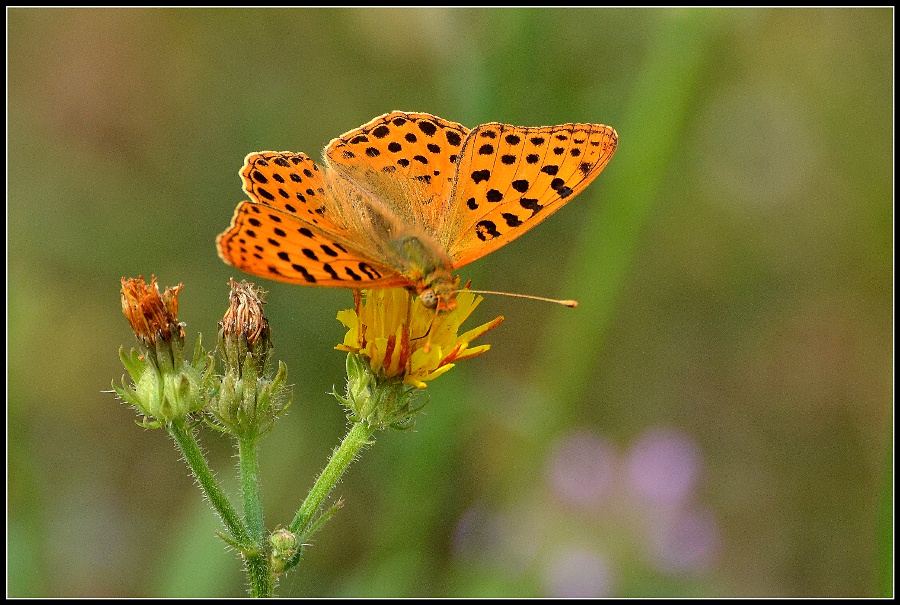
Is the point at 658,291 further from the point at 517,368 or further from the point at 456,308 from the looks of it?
the point at 456,308

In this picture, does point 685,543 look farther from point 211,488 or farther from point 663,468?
point 211,488

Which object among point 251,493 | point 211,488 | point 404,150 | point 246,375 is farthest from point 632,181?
point 211,488

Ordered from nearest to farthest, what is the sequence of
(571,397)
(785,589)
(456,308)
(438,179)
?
(456,308) → (438,179) → (571,397) → (785,589)

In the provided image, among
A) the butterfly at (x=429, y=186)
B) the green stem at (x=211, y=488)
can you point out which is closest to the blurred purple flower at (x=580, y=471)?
Answer: the butterfly at (x=429, y=186)

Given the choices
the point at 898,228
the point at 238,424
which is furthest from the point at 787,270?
the point at 238,424

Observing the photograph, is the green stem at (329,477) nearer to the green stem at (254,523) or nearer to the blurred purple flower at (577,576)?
the green stem at (254,523)

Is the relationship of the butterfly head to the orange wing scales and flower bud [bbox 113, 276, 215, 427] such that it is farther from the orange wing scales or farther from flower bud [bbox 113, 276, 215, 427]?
flower bud [bbox 113, 276, 215, 427]

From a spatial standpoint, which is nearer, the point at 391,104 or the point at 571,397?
the point at 571,397
